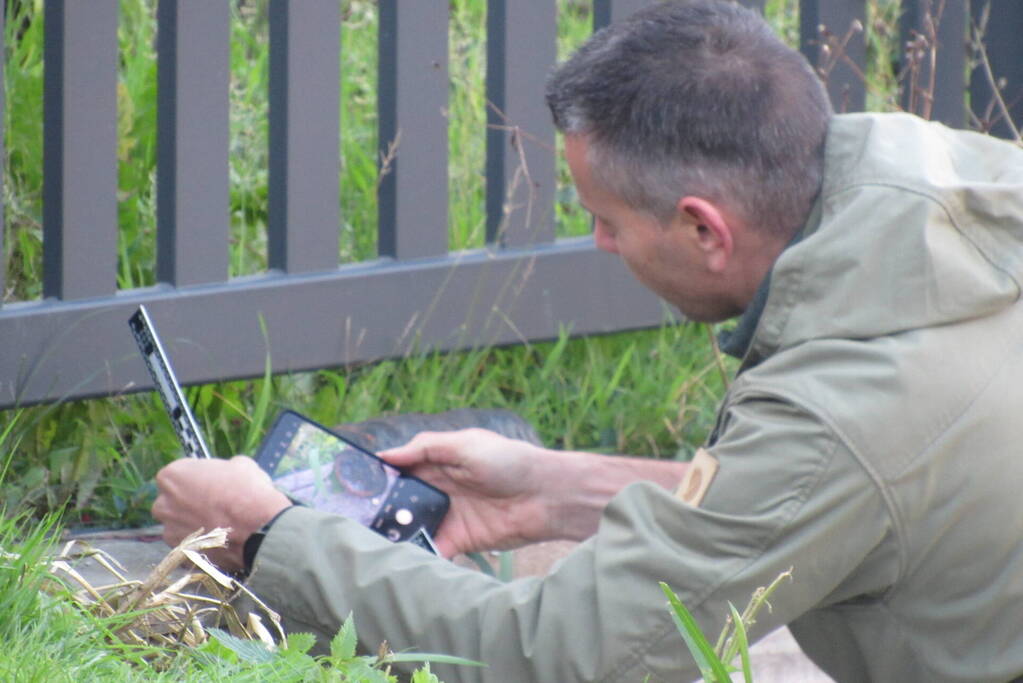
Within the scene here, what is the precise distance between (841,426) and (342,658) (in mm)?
725

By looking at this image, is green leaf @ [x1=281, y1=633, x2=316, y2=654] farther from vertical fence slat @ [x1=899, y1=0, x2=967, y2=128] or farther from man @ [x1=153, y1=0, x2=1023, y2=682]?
vertical fence slat @ [x1=899, y1=0, x2=967, y2=128]

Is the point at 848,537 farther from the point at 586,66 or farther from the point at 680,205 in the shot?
the point at 586,66

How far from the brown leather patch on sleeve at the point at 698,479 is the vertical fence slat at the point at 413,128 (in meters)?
1.42

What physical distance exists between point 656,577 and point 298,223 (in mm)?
1494

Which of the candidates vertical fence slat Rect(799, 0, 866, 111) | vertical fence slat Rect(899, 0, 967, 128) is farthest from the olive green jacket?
vertical fence slat Rect(899, 0, 967, 128)

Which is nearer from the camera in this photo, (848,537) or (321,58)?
(848,537)

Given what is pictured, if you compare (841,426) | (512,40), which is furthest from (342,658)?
(512,40)

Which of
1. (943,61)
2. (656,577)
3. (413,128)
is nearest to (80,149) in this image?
(413,128)

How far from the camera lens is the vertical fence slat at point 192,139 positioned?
120 inches

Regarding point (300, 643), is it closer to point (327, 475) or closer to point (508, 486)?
point (327, 475)

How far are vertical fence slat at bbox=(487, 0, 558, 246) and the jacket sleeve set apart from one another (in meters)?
1.53

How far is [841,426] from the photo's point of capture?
1.98 metres

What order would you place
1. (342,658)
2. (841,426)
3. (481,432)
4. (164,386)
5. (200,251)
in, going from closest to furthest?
(342,658), (841,426), (164,386), (481,432), (200,251)

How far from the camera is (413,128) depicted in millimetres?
3420
